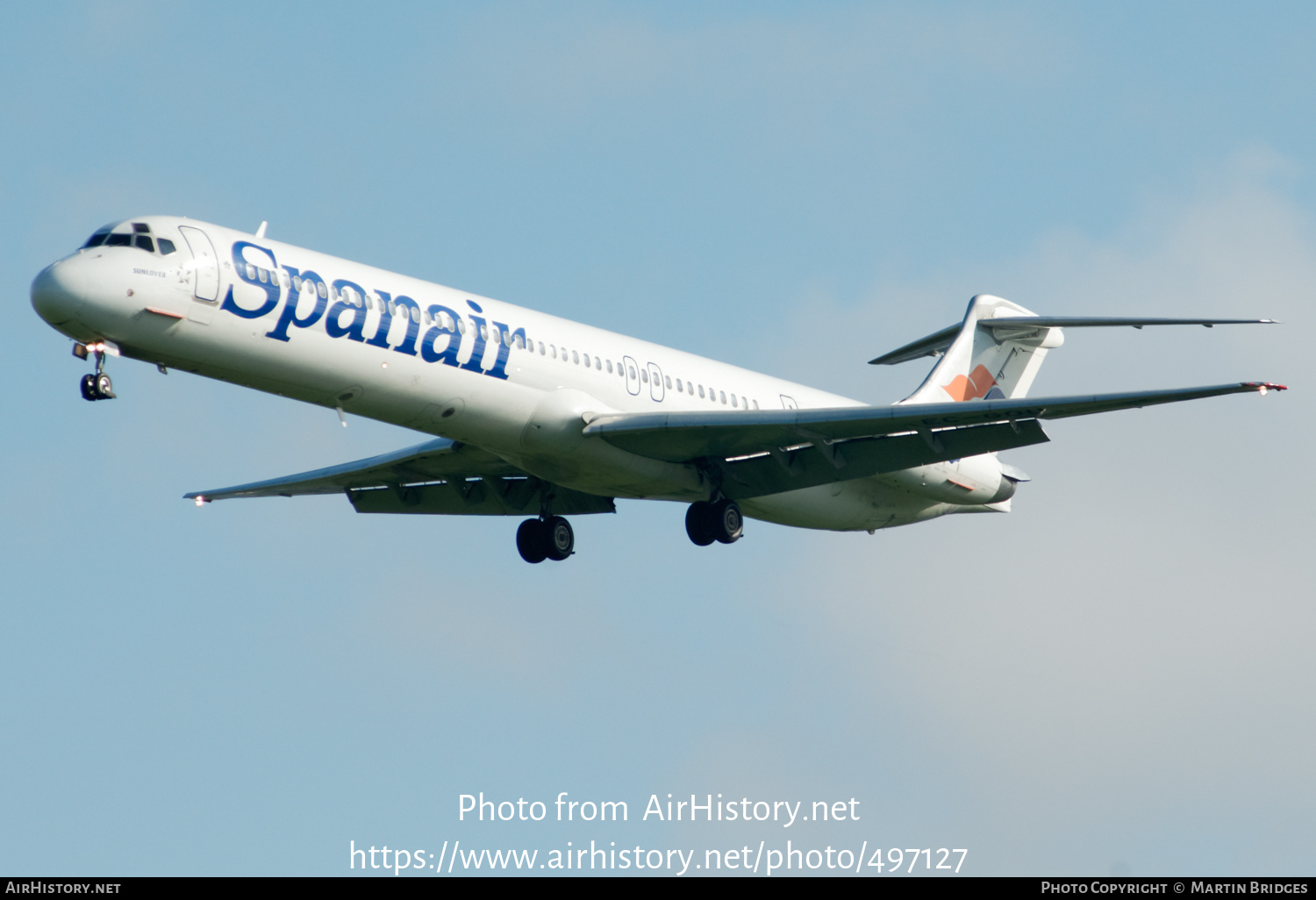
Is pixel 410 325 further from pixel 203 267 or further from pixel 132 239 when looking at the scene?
pixel 132 239

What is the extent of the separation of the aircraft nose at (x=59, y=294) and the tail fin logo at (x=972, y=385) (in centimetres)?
1702

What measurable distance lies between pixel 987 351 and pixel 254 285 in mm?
16182

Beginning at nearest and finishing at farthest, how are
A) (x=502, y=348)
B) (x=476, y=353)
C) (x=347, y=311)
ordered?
(x=347, y=311) < (x=476, y=353) < (x=502, y=348)

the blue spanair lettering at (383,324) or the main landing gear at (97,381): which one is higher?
the blue spanair lettering at (383,324)

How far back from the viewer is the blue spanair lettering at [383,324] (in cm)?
2367

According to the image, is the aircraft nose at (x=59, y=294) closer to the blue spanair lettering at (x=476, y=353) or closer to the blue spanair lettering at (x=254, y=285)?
the blue spanair lettering at (x=254, y=285)

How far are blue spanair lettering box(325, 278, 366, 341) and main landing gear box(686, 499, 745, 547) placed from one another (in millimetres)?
6784

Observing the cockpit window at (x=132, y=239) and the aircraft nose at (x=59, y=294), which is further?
the cockpit window at (x=132, y=239)

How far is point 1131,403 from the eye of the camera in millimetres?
23531

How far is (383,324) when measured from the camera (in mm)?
23766

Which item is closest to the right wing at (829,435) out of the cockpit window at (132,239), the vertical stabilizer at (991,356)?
the vertical stabilizer at (991,356)

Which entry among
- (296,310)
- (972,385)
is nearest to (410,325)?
(296,310)

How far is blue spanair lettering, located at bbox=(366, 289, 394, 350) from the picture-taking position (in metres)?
23.7

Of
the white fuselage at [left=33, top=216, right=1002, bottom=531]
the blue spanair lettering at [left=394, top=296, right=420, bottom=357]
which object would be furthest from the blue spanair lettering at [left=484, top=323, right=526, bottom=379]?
the blue spanair lettering at [left=394, top=296, right=420, bottom=357]
